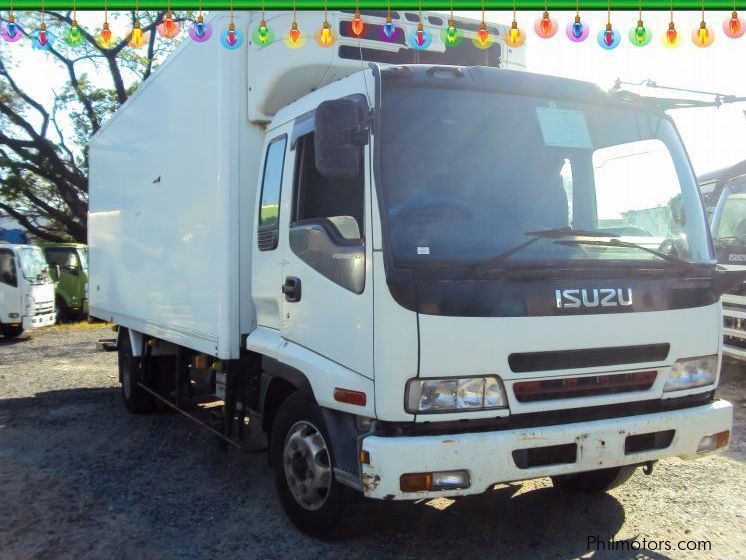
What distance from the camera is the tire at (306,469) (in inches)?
147

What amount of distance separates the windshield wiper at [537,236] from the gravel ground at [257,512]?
1565 millimetres

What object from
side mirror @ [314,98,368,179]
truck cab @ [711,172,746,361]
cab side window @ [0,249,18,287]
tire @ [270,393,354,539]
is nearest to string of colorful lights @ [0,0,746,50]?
side mirror @ [314,98,368,179]

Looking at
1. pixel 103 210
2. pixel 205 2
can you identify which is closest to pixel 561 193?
pixel 205 2

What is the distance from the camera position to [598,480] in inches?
181

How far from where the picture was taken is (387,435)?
10.7ft

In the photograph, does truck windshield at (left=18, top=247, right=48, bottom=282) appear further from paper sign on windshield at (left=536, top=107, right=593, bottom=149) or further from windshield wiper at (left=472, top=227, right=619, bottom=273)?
windshield wiper at (left=472, top=227, right=619, bottom=273)

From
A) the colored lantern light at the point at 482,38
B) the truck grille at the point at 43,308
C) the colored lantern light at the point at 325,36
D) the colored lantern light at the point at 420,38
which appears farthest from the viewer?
the truck grille at the point at 43,308

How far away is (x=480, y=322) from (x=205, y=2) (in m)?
3.02

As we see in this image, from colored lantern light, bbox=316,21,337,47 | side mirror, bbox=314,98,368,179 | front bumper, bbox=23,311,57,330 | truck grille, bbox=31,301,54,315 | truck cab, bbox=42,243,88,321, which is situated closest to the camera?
side mirror, bbox=314,98,368,179

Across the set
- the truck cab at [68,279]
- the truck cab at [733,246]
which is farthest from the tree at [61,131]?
the truck cab at [733,246]

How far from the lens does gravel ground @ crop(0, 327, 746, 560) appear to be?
3939 mm

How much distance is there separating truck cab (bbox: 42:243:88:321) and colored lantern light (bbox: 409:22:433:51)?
56.4ft

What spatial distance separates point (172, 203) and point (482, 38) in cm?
289

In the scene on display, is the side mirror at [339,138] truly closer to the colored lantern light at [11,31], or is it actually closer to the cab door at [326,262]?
the cab door at [326,262]
